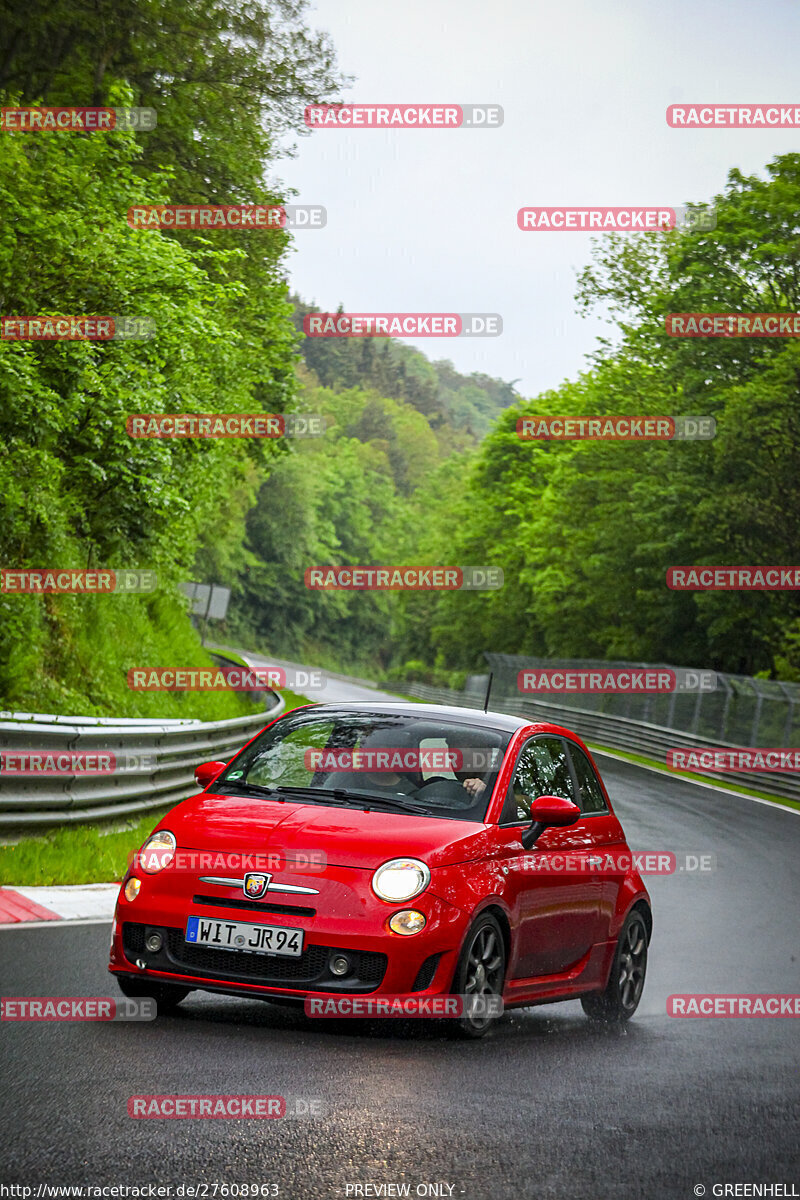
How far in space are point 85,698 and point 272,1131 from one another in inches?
520

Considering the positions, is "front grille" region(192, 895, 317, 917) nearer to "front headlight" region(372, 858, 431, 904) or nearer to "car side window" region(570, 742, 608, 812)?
"front headlight" region(372, 858, 431, 904)

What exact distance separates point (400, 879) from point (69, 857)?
5.70m

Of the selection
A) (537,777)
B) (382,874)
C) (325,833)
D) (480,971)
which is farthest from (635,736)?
(382,874)

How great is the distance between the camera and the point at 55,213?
1817 centimetres

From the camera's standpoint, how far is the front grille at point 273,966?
21.4 feet

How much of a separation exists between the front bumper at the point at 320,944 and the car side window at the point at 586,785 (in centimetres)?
204

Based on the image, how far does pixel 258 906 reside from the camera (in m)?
6.61

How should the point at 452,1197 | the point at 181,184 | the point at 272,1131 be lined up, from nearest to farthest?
the point at 452,1197, the point at 272,1131, the point at 181,184

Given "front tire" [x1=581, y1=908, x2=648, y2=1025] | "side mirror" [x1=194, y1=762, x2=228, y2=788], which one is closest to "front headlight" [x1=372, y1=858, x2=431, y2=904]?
"side mirror" [x1=194, y1=762, x2=228, y2=788]

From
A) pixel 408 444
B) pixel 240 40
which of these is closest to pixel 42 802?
pixel 240 40

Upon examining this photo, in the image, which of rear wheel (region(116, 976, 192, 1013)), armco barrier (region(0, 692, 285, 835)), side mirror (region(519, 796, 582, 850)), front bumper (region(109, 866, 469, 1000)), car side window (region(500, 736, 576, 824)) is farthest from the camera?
armco barrier (region(0, 692, 285, 835))

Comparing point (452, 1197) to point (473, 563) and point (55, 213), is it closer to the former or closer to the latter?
point (55, 213)

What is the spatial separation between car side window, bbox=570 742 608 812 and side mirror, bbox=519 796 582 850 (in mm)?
902

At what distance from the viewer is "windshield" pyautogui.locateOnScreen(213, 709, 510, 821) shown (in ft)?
24.3
